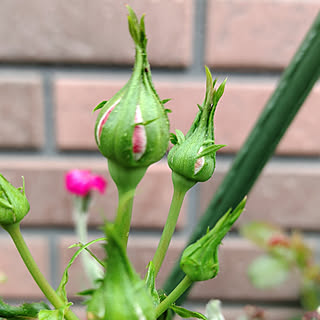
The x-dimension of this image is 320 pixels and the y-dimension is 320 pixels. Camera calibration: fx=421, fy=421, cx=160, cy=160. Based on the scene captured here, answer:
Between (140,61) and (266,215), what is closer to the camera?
(140,61)

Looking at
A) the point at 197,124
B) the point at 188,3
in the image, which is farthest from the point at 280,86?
the point at 188,3

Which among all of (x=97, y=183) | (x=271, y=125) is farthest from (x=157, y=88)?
(x=271, y=125)

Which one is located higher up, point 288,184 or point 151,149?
point 288,184

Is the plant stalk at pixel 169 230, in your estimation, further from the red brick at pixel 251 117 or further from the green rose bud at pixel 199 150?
the red brick at pixel 251 117

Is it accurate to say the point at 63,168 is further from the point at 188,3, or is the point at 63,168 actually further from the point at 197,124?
the point at 197,124

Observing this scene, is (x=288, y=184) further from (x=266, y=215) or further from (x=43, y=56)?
(x=43, y=56)

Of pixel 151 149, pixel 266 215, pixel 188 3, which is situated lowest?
pixel 151 149

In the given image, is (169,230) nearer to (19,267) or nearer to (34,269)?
(34,269)
